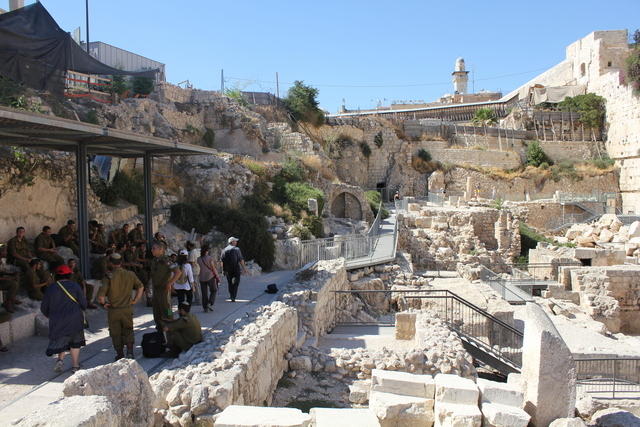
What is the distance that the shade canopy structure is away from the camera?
6988 mm

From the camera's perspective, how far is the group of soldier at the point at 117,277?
6.25 m

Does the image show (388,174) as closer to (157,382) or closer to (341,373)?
(341,373)

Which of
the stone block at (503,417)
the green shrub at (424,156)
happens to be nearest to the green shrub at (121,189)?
the stone block at (503,417)

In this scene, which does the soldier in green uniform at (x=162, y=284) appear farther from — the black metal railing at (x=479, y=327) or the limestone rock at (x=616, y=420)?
the limestone rock at (x=616, y=420)

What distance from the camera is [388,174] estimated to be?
40.7 metres

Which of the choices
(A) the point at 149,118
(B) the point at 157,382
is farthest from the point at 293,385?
(A) the point at 149,118

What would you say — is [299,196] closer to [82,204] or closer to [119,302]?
[82,204]

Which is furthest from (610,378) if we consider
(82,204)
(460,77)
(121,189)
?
(460,77)

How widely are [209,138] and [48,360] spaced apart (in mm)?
21448

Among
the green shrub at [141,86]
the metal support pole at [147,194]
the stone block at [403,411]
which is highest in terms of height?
the green shrub at [141,86]

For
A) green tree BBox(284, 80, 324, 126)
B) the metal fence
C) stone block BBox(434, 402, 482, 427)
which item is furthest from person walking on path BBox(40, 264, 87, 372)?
green tree BBox(284, 80, 324, 126)

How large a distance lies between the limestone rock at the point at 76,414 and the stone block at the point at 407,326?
24.2 feet

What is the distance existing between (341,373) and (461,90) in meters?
68.9

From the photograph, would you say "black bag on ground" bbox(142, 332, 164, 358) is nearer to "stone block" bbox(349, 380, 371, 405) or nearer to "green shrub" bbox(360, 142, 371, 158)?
"stone block" bbox(349, 380, 371, 405)
